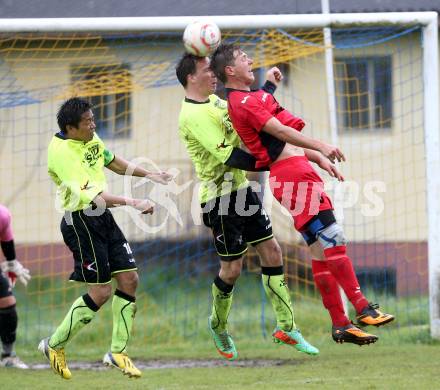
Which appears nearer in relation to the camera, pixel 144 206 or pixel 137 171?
pixel 144 206

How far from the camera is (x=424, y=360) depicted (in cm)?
863

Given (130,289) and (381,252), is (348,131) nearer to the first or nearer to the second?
(381,252)

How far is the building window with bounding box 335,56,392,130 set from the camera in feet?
42.5

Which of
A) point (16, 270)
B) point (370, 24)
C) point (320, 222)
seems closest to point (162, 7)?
point (370, 24)

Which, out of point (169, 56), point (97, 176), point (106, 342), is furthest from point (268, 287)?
point (169, 56)

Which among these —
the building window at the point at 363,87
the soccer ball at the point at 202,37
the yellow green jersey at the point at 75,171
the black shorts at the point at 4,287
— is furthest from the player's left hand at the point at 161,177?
the building window at the point at 363,87

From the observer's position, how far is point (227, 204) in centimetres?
757

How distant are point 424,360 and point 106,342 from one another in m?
3.77

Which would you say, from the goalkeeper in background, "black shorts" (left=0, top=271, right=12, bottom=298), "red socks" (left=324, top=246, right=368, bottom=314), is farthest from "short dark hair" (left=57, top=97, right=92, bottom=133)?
"black shorts" (left=0, top=271, right=12, bottom=298)

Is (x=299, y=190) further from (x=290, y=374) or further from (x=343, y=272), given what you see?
(x=290, y=374)

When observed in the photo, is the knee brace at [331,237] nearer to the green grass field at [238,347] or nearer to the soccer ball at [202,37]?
the green grass field at [238,347]

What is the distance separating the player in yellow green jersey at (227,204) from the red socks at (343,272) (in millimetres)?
978

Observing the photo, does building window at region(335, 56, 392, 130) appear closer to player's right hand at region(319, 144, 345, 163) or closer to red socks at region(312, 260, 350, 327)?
red socks at region(312, 260, 350, 327)

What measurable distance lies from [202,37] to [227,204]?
1343 millimetres
